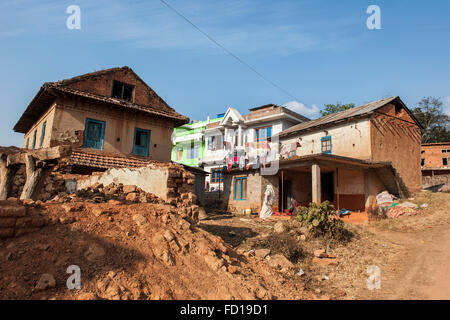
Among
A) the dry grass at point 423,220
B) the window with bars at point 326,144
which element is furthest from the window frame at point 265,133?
the dry grass at point 423,220

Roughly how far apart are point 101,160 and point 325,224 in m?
11.5

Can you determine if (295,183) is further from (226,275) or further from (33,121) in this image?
(33,121)

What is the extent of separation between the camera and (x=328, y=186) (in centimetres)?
1959

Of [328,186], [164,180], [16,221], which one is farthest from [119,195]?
[328,186]

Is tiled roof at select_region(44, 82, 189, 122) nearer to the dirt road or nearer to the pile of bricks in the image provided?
the pile of bricks

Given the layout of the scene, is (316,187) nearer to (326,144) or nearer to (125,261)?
(326,144)

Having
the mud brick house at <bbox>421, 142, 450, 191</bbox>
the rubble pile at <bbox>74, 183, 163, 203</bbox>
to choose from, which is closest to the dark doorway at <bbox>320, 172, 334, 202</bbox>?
the mud brick house at <bbox>421, 142, 450, 191</bbox>

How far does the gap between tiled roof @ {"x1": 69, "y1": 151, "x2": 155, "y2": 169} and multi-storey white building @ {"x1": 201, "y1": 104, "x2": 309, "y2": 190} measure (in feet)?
28.0

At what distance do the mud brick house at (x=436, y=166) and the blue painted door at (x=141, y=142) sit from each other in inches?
979

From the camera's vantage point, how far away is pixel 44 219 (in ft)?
16.4

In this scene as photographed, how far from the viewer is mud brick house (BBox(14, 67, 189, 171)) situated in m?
15.1

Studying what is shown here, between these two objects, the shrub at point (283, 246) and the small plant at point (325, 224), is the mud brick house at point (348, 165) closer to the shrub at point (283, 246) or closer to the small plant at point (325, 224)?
the small plant at point (325, 224)
